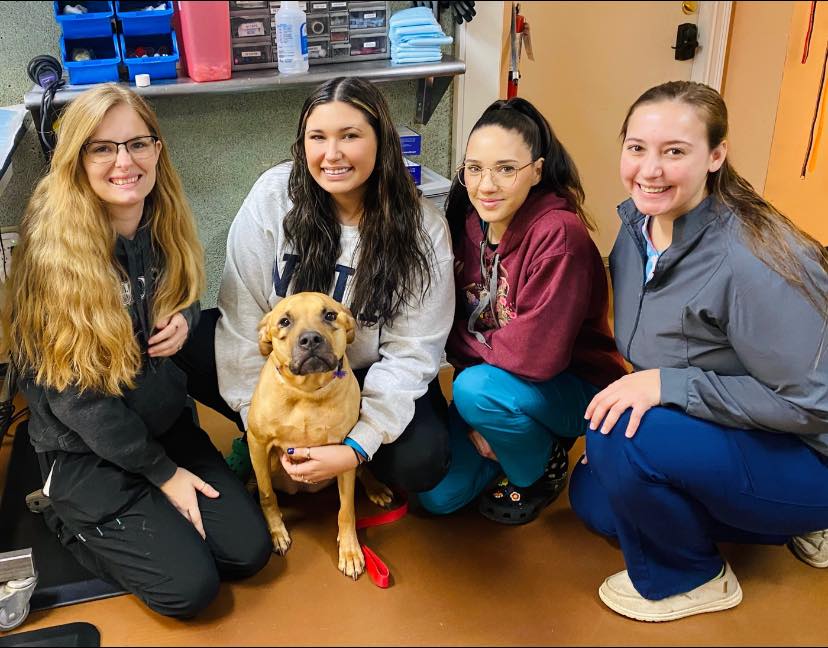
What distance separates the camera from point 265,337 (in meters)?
1.62

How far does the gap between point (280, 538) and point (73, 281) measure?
2.33 ft

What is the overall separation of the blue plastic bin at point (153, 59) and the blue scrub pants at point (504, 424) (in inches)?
43.6

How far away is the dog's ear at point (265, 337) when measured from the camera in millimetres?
1604

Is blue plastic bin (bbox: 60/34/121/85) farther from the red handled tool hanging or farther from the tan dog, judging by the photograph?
the red handled tool hanging

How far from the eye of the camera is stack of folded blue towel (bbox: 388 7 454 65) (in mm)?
2227

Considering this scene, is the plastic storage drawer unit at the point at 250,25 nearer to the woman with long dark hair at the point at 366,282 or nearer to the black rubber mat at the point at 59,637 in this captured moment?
the woman with long dark hair at the point at 366,282

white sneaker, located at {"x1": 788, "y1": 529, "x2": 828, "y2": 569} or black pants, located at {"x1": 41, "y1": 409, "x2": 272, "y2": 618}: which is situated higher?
black pants, located at {"x1": 41, "y1": 409, "x2": 272, "y2": 618}

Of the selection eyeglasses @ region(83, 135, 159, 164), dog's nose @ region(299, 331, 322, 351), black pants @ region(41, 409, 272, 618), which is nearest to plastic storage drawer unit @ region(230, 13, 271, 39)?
eyeglasses @ region(83, 135, 159, 164)

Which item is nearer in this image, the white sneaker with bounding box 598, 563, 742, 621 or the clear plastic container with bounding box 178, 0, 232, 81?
the white sneaker with bounding box 598, 563, 742, 621

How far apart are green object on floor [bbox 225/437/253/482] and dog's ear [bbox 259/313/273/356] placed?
0.46 meters

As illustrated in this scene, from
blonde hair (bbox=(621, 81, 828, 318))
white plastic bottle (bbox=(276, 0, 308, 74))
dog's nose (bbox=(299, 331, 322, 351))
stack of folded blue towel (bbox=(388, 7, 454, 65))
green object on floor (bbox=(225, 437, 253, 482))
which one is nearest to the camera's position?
blonde hair (bbox=(621, 81, 828, 318))

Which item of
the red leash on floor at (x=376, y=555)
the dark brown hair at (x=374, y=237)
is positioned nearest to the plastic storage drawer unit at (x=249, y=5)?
the dark brown hair at (x=374, y=237)

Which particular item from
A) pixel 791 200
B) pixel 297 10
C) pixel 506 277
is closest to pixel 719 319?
pixel 506 277

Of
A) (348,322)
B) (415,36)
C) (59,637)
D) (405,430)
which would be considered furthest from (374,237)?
(59,637)
